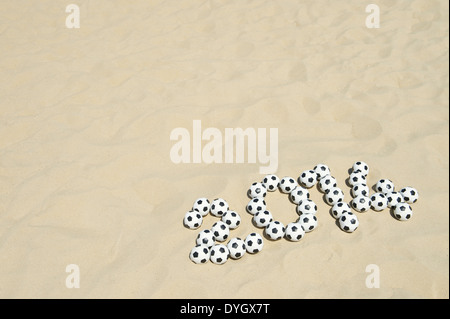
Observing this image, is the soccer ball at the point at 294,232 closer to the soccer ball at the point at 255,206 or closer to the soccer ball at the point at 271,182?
the soccer ball at the point at 255,206

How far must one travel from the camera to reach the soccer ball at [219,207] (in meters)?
3.03

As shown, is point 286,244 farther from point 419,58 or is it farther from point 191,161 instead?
point 419,58

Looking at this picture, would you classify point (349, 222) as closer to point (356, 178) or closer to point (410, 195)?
point (356, 178)

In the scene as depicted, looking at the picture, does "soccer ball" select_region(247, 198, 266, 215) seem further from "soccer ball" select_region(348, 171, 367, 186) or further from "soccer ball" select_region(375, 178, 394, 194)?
"soccer ball" select_region(375, 178, 394, 194)

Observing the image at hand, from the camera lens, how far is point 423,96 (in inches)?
156

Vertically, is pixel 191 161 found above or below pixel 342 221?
above

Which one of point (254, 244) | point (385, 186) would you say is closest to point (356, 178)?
point (385, 186)

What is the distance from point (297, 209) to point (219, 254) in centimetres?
81

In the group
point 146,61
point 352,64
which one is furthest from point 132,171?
point 352,64

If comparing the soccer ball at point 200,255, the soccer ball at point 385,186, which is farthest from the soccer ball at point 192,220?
the soccer ball at point 385,186

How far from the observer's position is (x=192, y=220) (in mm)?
2934

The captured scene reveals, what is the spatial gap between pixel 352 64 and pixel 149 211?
3.06 m

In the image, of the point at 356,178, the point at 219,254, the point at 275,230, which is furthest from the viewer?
the point at 356,178
